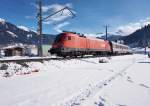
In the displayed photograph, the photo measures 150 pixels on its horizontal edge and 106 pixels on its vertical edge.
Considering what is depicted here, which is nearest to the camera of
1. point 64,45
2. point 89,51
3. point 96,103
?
point 96,103

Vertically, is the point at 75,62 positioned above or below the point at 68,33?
below

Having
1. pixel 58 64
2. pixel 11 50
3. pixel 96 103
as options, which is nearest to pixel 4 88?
pixel 96 103

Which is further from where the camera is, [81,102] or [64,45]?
[64,45]

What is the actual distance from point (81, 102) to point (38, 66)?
1127 centimetres

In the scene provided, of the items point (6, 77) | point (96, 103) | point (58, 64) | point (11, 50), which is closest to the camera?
point (96, 103)

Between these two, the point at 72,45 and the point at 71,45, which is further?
the point at 72,45

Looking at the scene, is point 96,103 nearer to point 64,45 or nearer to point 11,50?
point 64,45

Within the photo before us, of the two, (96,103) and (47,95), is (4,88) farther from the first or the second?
(96,103)

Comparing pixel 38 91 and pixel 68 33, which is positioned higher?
pixel 68 33

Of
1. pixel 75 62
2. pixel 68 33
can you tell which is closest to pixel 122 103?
pixel 75 62

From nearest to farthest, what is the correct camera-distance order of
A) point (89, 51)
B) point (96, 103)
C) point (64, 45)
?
point (96, 103) → point (64, 45) → point (89, 51)

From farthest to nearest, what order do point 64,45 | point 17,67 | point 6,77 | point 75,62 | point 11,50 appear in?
point 11,50
point 64,45
point 75,62
point 17,67
point 6,77

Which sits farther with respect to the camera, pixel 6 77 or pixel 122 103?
pixel 6 77

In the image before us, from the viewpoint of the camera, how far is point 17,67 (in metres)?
16.9
